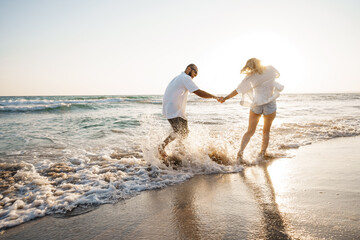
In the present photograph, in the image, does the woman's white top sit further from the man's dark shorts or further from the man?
the man's dark shorts

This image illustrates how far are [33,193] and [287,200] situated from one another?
3.45 metres

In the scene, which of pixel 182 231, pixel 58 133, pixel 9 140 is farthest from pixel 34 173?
pixel 58 133

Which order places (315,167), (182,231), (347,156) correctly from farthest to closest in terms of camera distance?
(347,156)
(315,167)
(182,231)

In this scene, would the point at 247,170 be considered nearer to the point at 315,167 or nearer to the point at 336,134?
the point at 315,167

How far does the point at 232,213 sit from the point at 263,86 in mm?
2753

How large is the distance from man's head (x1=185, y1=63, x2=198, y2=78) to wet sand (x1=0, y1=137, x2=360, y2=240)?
2005mm

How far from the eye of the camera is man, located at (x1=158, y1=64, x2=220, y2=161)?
409 cm

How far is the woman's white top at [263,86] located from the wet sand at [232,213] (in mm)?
1507

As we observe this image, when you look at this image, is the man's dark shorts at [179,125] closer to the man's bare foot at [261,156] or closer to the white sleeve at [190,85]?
the white sleeve at [190,85]

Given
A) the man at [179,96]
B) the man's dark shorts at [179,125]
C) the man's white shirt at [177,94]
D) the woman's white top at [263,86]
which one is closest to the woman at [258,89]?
the woman's white top at [263,86]

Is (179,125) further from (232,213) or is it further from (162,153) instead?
(232,213)

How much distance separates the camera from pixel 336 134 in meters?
7.17

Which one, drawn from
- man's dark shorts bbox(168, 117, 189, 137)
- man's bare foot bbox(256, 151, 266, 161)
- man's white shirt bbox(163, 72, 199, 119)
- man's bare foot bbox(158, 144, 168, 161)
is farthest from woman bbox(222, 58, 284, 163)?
man's bare foot bbox(158, 144, 168, 161)

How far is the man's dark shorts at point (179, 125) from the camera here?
429cm
